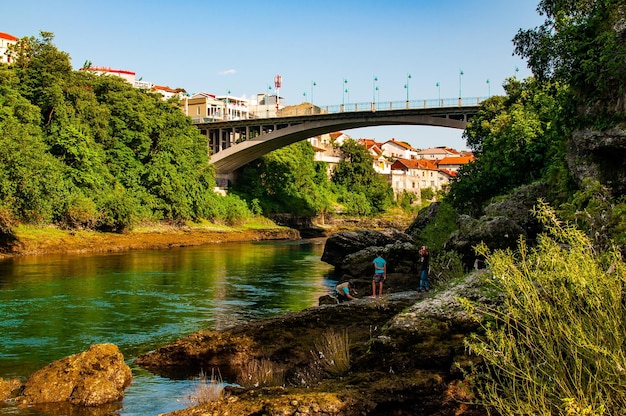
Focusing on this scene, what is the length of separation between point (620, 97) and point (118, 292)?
1865cm

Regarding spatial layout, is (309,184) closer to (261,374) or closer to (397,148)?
(397,148)

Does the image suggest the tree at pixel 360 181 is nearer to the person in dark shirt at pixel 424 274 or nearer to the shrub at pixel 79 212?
the shrub at pixel 79 212

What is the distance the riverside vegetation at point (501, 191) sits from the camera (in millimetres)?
6262

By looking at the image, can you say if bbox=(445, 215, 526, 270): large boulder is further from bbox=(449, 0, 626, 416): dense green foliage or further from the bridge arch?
the bridge arch

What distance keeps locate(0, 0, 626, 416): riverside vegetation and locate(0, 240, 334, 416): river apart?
433 centimetres

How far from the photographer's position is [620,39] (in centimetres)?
1427

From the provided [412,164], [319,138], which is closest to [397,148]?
[412,164]

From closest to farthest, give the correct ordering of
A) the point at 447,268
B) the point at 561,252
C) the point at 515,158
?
the point at 561,252 < the point at 447,268 < the point at 515,158

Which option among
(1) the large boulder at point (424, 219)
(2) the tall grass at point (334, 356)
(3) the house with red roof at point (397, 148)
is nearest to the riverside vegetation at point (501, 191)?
(2) the tall grass at point (334, 356)

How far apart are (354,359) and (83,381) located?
4.66m

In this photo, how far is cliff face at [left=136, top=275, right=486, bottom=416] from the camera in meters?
8.34

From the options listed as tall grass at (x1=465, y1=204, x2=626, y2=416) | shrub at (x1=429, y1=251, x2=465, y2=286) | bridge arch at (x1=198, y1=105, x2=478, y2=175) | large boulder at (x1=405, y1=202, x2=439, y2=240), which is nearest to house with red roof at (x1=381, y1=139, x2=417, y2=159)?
bridge arch at (x1=198, y1=105, x2=478, y2=175)

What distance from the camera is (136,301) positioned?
73.7ft

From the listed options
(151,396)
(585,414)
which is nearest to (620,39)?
(585,414)
